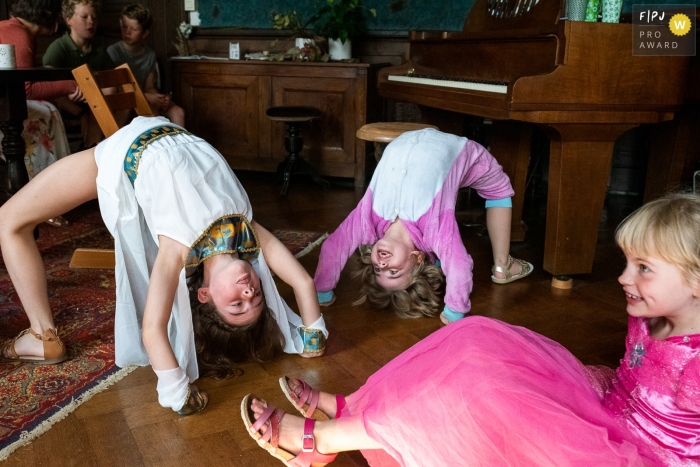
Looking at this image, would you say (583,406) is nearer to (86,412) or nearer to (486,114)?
(86,412)

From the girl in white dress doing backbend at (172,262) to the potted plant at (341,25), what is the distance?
107 inches

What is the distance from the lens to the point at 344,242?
241 centimetres

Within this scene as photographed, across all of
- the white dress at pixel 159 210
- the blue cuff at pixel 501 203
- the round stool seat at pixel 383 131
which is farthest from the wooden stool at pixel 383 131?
the white dress at pixel 159 210

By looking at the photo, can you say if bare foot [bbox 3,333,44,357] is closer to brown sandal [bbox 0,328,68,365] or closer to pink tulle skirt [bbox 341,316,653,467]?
brown sandal [bbox 0,328,68,365]

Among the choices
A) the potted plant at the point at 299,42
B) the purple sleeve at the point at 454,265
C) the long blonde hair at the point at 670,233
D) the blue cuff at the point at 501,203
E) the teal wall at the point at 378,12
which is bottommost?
the purple sleeve at the point at 454,265

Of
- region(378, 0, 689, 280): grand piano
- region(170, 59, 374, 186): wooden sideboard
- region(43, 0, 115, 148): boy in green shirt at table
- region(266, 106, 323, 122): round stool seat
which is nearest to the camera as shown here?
region(378, 0, 689, 280): grand piano

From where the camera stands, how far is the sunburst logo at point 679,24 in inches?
99.0

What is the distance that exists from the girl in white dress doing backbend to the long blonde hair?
94cm

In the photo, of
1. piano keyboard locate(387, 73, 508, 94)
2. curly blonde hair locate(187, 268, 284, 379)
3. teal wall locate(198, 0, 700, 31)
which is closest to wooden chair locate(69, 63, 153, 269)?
curly blonde hair locate(187, 268, 284, 379)

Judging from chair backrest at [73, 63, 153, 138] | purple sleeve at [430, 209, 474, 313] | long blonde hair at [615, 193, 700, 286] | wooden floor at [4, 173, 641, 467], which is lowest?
wooden floor at [4, 173, 641, 467]

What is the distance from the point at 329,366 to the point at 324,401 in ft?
1.13

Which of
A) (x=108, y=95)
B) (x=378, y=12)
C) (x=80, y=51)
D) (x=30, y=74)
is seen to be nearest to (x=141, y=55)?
(x=80, y=51)

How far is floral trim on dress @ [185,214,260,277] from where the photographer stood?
178 cm

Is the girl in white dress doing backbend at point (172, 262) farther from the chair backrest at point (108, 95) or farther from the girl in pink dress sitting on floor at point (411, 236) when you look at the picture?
the chair backrest at point (108, 95)
